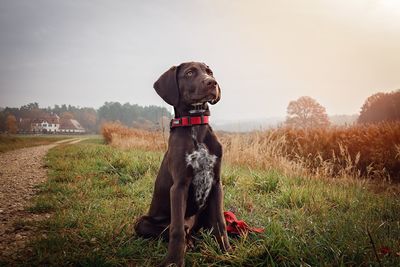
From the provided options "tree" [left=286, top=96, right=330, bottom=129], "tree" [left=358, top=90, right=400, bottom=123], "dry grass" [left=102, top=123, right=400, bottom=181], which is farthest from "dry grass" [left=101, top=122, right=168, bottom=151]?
"tree" [left=286, top=96, right=330, bottom=129]

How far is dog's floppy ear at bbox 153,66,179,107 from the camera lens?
3.13 m

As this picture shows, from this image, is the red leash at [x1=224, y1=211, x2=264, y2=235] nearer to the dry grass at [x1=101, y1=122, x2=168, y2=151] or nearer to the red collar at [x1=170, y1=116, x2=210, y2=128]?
the red collar at [x1=170, y1=116, x2=210, y2=128]

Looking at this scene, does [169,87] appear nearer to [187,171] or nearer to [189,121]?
[189,121]

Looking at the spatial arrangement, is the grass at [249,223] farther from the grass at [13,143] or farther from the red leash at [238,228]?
the grass at [13,143]

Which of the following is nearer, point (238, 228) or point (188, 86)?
point (188, 86)

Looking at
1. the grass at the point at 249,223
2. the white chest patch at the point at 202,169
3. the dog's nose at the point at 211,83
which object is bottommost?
the grass at the point at 249,223

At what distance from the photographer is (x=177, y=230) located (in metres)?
2.63

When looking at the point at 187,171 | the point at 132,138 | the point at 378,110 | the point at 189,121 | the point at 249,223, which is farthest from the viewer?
the point at 378,110

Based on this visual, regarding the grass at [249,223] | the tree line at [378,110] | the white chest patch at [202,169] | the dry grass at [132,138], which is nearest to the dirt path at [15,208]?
the grass at [249,223]

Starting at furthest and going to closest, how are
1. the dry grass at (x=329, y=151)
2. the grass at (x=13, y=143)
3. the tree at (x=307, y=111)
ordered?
the tree at (x=307, y=111) → the grass at (x=13, y=143) → the dry grass at (x=329, y=151)

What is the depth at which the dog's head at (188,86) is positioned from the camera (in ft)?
9.70

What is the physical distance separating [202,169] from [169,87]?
0.97m

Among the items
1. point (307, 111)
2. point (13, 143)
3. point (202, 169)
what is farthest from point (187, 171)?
point (307, 111)

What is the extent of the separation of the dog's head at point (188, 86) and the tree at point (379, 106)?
15.8 metres
